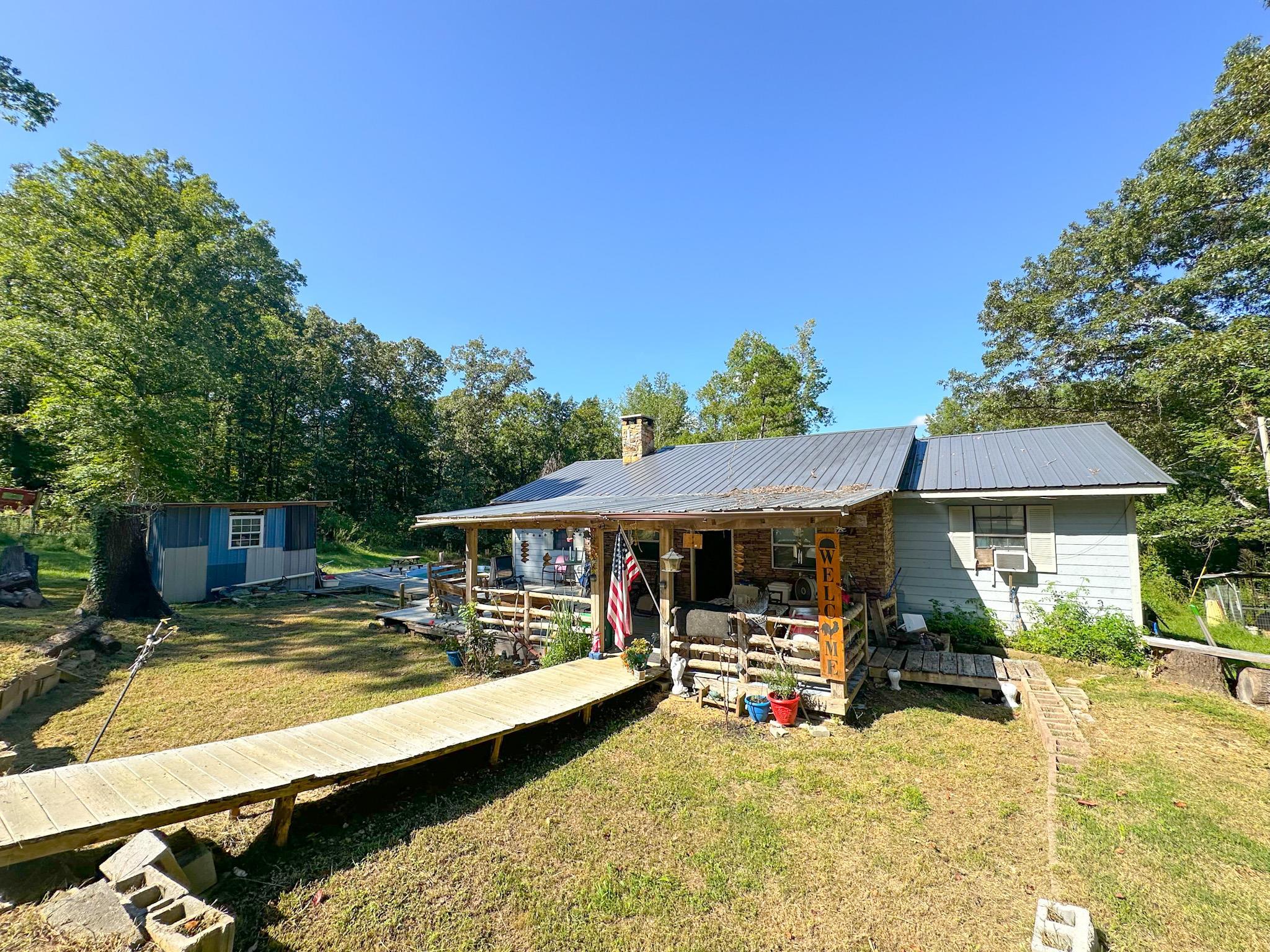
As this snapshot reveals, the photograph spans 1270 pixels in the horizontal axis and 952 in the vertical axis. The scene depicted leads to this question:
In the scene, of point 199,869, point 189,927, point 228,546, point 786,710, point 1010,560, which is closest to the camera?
point 189,927

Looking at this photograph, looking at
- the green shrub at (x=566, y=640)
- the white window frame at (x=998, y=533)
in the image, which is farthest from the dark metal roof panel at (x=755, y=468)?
the green shrub at (x=566, y=640)

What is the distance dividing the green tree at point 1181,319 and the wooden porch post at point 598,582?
1476 cm

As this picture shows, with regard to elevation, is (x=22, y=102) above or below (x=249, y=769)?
above

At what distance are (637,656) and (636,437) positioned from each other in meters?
8.24

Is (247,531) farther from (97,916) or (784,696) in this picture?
(784,696)

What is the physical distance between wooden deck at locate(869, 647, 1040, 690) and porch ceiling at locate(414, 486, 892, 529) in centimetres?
277

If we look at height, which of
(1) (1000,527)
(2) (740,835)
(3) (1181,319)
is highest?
(3) (1181,319)

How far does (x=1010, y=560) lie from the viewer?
30.4 feet

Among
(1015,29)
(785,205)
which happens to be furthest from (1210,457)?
(785,205)

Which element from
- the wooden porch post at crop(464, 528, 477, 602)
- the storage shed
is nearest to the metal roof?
the wooden porch post at crop(464, 528, 477, 602)

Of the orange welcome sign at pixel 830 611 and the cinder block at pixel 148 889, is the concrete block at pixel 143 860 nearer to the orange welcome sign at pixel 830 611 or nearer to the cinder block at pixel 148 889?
the cinder block at pixel 148 889

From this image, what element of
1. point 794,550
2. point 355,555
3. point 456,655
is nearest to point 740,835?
point 456,655

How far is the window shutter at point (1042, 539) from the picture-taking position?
905cm

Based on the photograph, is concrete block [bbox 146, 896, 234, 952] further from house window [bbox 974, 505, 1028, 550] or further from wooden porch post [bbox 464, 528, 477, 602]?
house window [bbox 974, 505, 1028, 550]
